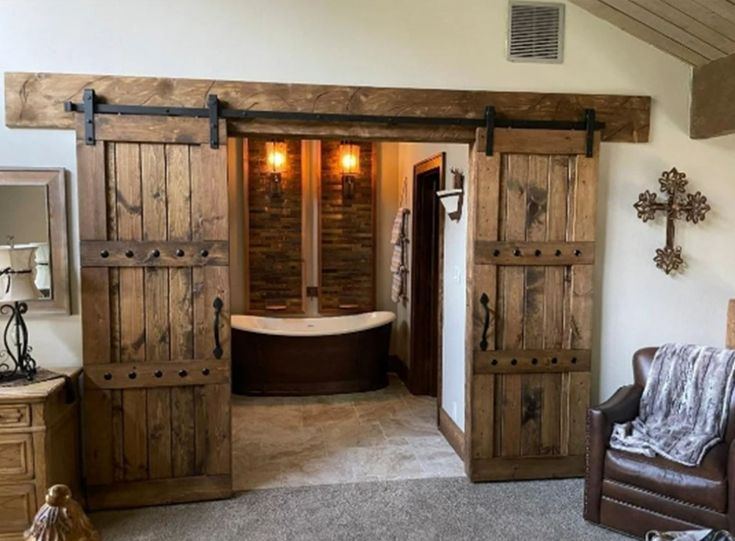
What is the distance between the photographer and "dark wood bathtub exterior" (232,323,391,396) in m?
5.27

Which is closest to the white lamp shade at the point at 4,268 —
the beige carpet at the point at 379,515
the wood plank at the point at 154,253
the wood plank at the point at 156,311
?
the wood plank at the point at 154,253

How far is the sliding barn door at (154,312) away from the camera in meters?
3.07

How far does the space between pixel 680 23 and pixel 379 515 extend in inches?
129

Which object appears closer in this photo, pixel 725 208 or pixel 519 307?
pixel 519 307

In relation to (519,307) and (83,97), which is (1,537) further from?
(519,307)

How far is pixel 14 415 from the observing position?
265cm

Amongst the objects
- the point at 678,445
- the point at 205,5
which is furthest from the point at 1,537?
the point at 678,445

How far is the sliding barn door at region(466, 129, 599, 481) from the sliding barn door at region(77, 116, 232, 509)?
1517 millimetres

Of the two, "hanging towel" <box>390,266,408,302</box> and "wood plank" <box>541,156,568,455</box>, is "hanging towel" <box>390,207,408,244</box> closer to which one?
"hanging towel" <box>390,266,408,302</box>

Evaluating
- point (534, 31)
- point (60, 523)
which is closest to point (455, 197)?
point (534, 31)

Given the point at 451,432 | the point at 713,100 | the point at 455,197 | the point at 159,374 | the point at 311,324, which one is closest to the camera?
Result: the point at 159,374

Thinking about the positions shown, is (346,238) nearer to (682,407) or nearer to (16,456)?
(682,407)

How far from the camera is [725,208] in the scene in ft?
12.2

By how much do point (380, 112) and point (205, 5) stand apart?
114 centimetres
